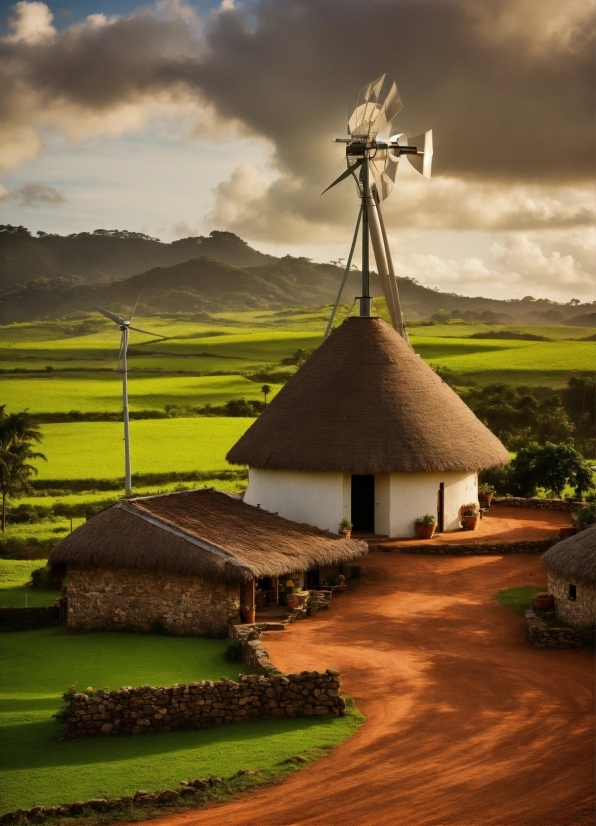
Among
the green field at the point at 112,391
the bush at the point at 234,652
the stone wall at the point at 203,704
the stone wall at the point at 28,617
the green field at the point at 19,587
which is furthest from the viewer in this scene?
the green field at the point at 112,391

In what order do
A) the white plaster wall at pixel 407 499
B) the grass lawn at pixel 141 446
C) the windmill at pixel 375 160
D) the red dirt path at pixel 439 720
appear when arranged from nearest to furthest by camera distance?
the red dirt path at pixel 439 720 < the white plaster wall at pixel 407 499 < the windmill at pixel 375 160 < the grass lawn at pixel 141 446

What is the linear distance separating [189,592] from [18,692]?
16.7ft

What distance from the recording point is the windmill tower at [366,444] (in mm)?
29984

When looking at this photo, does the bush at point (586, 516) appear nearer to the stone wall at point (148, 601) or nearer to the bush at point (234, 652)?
→ the stone wall at point (148, 601)

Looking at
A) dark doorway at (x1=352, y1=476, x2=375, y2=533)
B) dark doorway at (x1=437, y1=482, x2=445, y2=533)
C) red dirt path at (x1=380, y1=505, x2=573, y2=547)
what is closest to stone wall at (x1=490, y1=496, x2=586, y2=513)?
red dirt path at (x1=380, y1=505, x2=573, y2=547)

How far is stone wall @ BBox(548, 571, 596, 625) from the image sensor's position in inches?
846

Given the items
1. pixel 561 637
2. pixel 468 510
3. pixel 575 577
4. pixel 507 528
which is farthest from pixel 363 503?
pixel 561 637

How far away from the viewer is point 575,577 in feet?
71.1

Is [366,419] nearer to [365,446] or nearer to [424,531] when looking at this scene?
[365,446]

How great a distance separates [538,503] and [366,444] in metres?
9.12

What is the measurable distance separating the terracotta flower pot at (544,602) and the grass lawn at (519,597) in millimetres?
517

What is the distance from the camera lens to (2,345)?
368ft

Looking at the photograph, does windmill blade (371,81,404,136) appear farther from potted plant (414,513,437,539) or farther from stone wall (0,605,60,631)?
stone wall (0,605,60,631)

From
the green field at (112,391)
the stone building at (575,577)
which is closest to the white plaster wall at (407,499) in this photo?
the stone building at (575,577)
